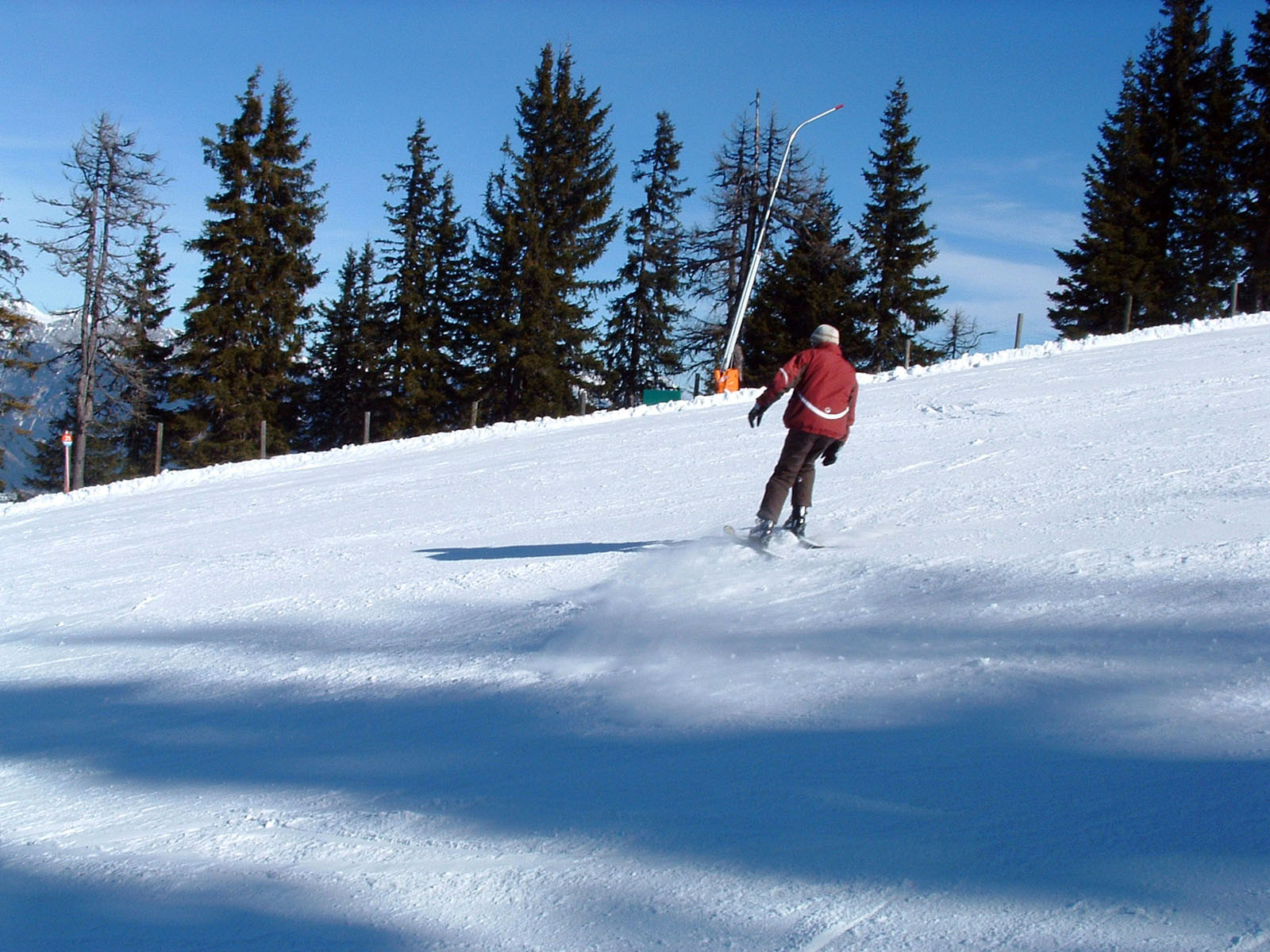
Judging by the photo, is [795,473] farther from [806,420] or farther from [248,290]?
[248,290]

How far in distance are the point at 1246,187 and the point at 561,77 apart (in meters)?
28.5

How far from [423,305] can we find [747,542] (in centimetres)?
3519

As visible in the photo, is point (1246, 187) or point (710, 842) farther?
point (1246, 187)

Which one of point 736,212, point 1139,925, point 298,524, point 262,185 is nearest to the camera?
point 1139,925

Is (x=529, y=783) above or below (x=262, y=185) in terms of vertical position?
below

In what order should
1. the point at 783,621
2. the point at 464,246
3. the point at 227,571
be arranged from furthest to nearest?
the point at 464,246 < the point at 227,571 < the point at 783,621

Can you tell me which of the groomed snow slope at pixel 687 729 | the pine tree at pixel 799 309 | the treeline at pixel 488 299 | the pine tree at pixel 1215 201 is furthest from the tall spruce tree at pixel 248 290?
the pine tree at pixel 1215 201

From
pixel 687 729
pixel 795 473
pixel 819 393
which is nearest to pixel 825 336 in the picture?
pixel 819 393

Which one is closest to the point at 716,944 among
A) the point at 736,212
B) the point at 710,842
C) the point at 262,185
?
the point at 710,842

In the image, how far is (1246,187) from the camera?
38.1 m

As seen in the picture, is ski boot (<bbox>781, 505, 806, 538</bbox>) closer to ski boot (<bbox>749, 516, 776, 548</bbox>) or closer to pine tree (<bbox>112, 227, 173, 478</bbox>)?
ski boot (<bbox>749, 516, 776, 548</bbox>)

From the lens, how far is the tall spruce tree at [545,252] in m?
37.3

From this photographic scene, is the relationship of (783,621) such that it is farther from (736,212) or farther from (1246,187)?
(1246,187)

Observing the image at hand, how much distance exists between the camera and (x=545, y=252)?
37.6 m
